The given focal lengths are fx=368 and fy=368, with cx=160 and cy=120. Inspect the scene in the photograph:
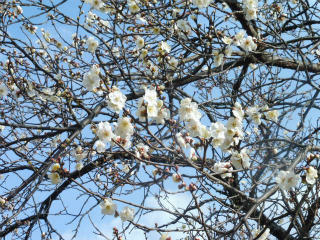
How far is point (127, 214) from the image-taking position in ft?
9.47

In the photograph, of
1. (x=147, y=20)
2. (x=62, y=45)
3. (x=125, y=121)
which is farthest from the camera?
(x=62, y=45)

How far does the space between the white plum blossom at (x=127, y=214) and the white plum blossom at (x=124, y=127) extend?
28.5 inches

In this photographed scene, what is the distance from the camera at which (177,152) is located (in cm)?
255

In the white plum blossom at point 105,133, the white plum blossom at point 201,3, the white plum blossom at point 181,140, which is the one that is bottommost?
the white plum blossom at point 181,140

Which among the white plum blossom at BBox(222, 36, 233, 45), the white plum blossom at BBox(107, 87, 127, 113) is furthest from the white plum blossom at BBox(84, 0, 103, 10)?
the white plum blossom at BBox(107, 87, 127, 113)

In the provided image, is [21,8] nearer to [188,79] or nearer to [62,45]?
[62,45]

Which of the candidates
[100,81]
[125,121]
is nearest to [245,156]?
[125,121]

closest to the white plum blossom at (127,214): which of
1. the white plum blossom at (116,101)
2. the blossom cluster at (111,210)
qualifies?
the blossom cluster at (111,210)

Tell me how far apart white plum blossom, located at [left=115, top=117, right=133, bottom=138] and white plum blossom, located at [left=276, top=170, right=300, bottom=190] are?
103cm

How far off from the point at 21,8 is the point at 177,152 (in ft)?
11.0

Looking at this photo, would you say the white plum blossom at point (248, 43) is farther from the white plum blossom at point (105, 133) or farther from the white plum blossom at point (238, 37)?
the white plum blossom at point (105, 133)

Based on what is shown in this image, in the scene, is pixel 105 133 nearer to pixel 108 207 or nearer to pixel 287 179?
pixel 108 207

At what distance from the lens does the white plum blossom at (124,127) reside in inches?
96.3

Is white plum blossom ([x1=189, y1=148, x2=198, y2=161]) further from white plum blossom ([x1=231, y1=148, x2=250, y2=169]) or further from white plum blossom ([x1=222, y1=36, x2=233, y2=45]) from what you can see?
white plum blossom ([x1=222, y1=36, x2=233, y2=45])
